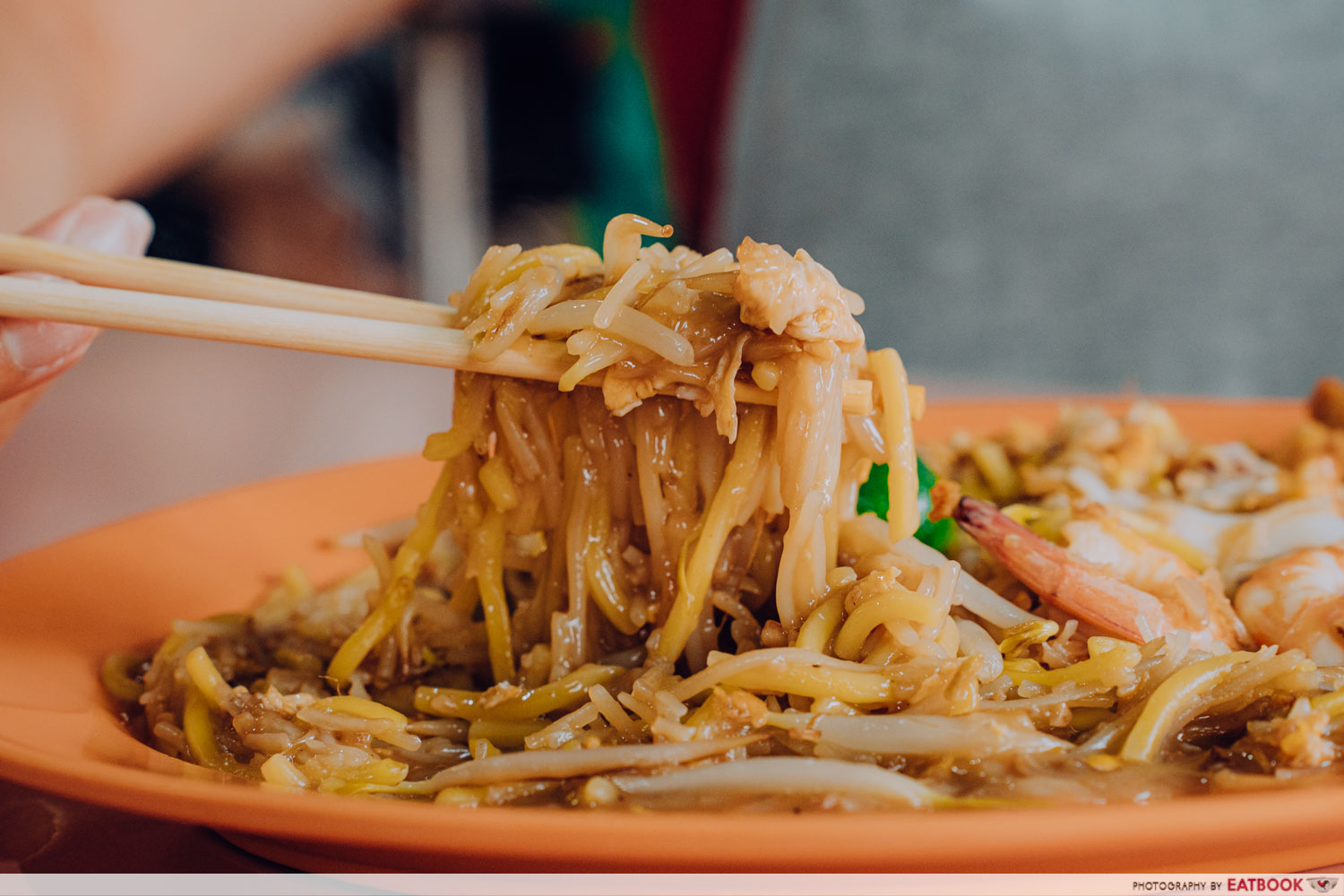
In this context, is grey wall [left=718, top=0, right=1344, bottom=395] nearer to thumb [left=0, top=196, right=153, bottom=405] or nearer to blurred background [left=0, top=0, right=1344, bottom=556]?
blurred background [left=0, top=0, right=1344, bottom=556]

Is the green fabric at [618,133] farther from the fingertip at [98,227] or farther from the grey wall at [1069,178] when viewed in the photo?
the fingertip at [98,227]

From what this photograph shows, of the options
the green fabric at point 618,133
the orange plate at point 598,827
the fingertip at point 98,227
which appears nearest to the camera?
the orange plate at point 598,827

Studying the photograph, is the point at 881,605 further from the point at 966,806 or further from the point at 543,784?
the point at 543,784

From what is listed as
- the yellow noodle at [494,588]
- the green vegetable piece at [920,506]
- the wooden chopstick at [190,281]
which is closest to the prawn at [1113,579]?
the green vegetable piece at [920,506]

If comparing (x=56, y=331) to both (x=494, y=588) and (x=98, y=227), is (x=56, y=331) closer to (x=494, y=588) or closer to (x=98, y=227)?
(x=98, y=227)

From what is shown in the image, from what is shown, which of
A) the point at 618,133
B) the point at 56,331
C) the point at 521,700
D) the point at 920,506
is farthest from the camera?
the point at 618,133

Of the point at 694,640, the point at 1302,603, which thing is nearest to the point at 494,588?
Result: the point at 694,640

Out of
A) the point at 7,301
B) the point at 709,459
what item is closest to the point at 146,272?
the point at 7,301
